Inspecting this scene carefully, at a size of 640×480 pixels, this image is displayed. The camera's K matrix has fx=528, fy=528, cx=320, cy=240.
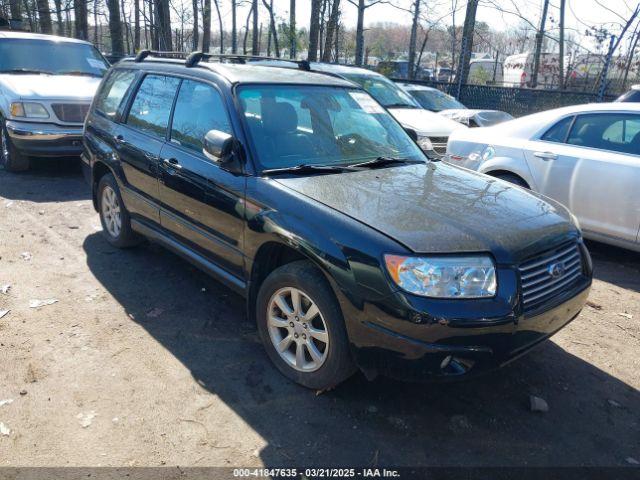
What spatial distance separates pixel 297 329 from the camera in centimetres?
311

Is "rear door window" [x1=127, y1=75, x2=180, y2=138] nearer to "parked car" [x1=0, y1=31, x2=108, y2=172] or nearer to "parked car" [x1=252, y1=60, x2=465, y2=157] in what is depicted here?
"parked car" [x1=0, y1=31, x2=108, y2=172]

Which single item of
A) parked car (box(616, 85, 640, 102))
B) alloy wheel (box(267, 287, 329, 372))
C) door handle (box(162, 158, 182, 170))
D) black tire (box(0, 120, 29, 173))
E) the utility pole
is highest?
the utility pole

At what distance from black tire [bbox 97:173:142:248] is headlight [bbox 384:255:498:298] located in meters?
3.14

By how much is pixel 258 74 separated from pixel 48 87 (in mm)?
5330

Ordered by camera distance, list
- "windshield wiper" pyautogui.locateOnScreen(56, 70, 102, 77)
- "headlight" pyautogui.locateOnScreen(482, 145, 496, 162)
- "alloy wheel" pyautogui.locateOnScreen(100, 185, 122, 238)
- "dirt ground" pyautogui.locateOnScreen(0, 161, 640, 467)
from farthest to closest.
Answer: "windshield wiper" pyautogui.locateOnScreen(56, 70, 102, 77) → "headlight" pyautogui.locateOnScreen(482, 145, 496, 162) → "alloy wheel" pyautogui.locateOnScreen(100, 185, 122, 238) → "dirt ground" pyautogui.locateOnScreen(0, 161, 640, 467)

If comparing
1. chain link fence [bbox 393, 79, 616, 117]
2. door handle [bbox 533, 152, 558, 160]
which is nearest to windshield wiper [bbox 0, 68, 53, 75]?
door handle [bbox 533, 152, 558, 160]

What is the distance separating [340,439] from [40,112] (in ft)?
22.3

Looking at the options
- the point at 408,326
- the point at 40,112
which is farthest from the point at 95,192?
the point at 408,326

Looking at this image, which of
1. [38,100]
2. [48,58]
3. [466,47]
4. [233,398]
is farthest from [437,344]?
[466,47]

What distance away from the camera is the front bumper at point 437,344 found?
2559 millimetres

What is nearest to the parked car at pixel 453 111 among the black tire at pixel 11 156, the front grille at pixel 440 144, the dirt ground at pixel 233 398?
the front grille at pixel 440 144

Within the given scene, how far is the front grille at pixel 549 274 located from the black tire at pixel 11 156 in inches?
295

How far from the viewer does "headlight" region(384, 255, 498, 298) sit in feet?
8.48

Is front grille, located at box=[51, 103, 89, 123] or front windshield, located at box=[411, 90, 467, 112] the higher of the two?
front windshield, located at box=[411, 90, 467, 112]
